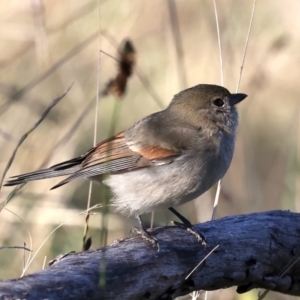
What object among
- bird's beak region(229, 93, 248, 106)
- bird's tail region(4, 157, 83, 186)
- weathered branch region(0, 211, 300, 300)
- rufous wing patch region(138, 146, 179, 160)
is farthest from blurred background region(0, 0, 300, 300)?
weathered branch region(0, 211, 300, 300)

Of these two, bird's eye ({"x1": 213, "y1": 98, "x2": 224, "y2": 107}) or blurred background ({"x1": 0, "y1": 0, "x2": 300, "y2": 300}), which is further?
blurred background ({"x1": 0, "y1": 0, "x2": 300, "y2": 300})

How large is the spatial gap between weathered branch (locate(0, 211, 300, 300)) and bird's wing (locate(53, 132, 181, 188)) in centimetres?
66

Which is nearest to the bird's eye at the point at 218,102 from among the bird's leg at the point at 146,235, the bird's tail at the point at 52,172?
the bird's tail at the point at 52,172

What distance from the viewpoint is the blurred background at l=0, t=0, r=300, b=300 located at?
5695mm

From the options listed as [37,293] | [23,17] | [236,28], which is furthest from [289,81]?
[37,293]

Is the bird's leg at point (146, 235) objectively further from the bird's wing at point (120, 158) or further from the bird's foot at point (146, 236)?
the bird's wing at point (120, 158)

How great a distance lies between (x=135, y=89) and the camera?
7668 millimetres

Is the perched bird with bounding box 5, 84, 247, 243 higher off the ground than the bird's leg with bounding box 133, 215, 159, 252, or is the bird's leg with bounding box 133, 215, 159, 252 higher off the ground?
the perched bird with bounding box 5, 84, 247, 243

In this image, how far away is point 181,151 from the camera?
4.65 metres

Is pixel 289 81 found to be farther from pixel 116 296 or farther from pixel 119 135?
pixel 116 296

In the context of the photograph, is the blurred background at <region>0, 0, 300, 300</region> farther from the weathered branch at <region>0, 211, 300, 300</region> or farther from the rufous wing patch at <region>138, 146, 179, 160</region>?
the weathered branch at <region>0, 211, 300, 300</region>

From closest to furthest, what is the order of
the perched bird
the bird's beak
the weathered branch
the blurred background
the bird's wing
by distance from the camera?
the weathered branch
the perched bird
the bird's wing
the bird's beak
the blurred background

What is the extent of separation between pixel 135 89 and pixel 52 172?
10.1ft

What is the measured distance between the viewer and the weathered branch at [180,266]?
303 centimetres
